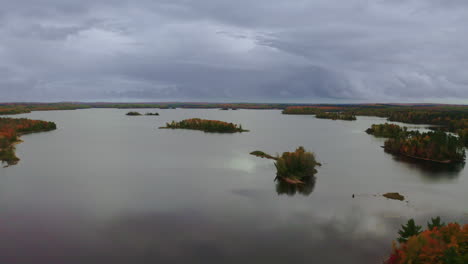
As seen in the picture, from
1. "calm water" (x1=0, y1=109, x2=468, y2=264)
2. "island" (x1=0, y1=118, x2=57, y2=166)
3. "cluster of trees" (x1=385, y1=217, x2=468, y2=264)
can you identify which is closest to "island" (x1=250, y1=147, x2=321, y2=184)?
"calm water" (x1=0, y1=109, x2=468, y2=264)

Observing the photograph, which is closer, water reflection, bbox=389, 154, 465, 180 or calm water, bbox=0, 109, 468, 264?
calm water, bbox=0, 109, 468, 264

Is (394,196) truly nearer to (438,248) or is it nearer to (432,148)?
(438,248)

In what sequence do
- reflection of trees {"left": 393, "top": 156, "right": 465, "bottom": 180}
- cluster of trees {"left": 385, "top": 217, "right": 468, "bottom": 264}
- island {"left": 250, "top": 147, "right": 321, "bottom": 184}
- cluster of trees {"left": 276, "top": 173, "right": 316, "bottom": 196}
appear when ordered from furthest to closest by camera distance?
reflection of trees {"left": 393, "top": 156, "right": 465, "bottom": 180}
island {"left": 250, "top": 147, "right": 321, "bottom": 184}
cluster of trees {"left": 276, "top": 173, "right": 316, "bottom": 196}
cluster of trees {"left": 385, "top": 217, "right": 468, "bottom": 264}

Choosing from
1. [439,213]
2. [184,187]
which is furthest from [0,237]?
[439,213]

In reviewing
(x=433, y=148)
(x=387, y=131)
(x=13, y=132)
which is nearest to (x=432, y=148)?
(x=433, y=148)

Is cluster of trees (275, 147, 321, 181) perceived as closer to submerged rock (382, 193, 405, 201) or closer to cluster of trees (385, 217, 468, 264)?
submerged rock (382, 193, 405, 201)

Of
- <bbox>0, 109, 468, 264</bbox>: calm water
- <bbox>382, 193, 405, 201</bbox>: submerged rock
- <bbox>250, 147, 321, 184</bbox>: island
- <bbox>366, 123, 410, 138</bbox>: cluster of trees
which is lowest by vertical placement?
<bbox>0, 109, 468, 264</bbox>: calm water
